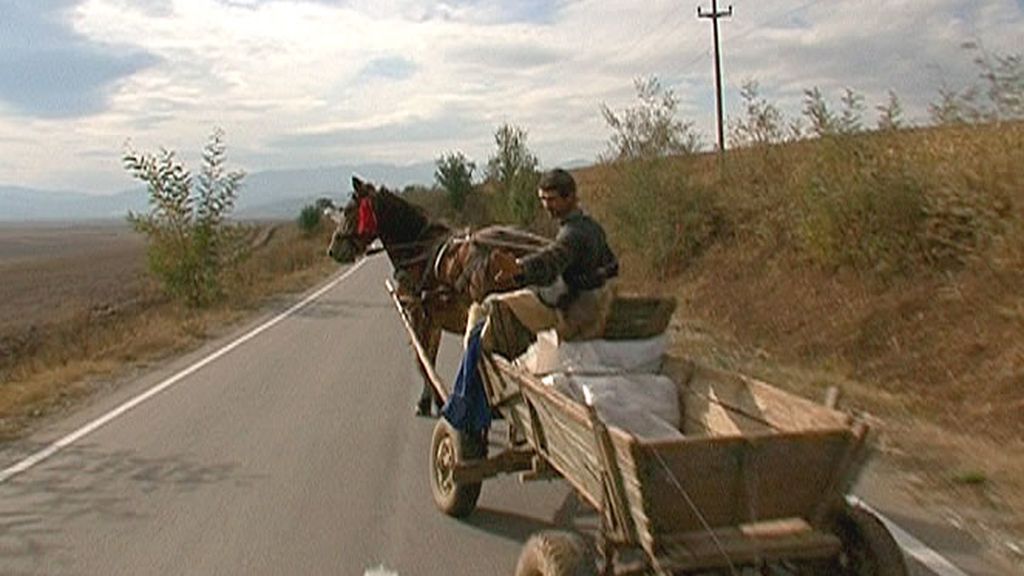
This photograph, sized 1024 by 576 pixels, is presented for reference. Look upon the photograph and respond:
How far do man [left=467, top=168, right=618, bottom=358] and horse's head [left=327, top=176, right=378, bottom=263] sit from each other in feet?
11.2

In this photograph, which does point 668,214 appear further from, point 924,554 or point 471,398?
point 924,554

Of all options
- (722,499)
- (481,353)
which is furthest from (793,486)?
(481,353)

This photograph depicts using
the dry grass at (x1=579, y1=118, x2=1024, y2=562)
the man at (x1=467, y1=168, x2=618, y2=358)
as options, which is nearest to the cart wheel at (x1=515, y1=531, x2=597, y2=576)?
the man at (x1=467, y1=168, x2=618, y2=358)

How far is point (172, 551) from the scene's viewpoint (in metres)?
6.13

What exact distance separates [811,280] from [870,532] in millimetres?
11909

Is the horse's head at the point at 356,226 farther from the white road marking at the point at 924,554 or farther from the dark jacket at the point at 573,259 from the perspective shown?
the white road marking at the point at 924,554

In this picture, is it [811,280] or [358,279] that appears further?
[358,279]

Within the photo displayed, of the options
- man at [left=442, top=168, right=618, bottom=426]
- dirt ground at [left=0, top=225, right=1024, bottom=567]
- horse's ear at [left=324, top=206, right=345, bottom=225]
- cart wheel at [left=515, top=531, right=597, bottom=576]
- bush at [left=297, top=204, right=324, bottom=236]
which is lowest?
bush at [left=297, top=204, right=324, bottom=236]

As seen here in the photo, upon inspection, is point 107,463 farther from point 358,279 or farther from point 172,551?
point 358,279

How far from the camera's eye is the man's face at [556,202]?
Answer: 20.7ft

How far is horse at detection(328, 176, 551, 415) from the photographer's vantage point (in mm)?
8094

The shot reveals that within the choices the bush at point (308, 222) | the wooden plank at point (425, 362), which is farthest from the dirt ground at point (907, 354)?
the bush at point (308, 222)

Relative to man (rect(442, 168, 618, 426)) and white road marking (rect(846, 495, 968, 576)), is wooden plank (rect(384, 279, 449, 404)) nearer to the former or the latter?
man (rect(442, 168, 618, 426))

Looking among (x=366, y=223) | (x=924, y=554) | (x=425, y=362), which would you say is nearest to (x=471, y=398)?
(x=425, y=362)
